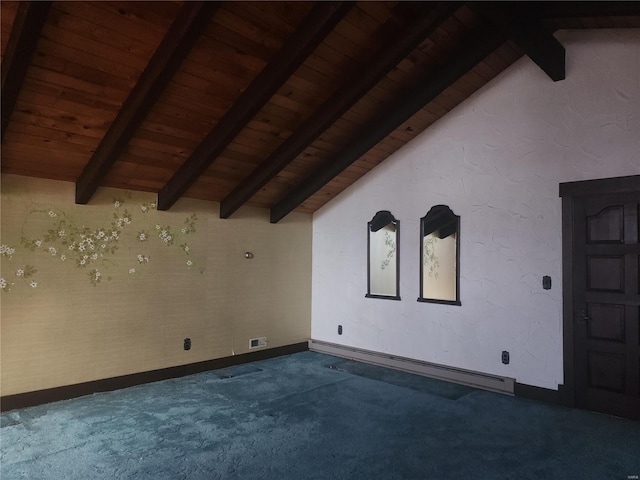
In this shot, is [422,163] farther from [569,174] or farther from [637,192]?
[637,192]

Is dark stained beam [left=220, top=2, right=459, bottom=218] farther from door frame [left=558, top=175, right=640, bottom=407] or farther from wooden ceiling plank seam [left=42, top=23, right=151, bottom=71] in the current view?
door frame [left=558, top=175, right=640, bottom=407]

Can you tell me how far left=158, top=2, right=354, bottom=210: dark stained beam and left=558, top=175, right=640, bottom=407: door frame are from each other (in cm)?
261

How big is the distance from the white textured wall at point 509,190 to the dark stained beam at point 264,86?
2.30 meters

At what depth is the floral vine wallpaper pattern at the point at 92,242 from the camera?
3.78 meters

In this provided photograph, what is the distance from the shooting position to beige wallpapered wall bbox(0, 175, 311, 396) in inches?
149

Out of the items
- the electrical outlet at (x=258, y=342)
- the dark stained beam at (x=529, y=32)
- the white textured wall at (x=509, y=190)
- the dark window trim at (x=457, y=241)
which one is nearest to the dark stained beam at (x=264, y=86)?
the dark stained beam at (x=529, y=32)

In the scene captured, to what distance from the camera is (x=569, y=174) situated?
3.97m

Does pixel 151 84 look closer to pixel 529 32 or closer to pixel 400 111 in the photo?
pixel 400 111

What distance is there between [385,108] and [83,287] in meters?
3.49

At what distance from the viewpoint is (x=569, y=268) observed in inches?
154

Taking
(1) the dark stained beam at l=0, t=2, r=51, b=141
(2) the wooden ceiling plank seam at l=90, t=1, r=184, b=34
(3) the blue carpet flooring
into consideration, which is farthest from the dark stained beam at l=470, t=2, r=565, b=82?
(3) the blue carpet flooring

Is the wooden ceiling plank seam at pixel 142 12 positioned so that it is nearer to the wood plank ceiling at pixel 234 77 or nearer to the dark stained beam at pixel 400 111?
the wood plank ceiling at pixel 234 77

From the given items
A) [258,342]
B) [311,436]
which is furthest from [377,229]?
[311,436]

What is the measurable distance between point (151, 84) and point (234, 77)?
67 cm
